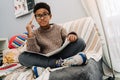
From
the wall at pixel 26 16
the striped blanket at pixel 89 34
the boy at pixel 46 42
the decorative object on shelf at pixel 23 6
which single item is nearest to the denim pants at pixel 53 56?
the boy at pixel 46 42

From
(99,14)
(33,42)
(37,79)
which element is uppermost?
(99,14)

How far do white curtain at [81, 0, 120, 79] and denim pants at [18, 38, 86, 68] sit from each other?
485 millimetres

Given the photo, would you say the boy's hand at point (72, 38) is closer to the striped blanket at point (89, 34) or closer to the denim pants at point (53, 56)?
the denim pants at point (53, 56)

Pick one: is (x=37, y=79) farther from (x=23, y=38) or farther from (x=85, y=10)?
(x=23, y=38)

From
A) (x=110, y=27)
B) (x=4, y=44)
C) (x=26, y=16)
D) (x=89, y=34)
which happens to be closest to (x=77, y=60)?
(x=89, y=34)

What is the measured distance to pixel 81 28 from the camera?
4.87 feet

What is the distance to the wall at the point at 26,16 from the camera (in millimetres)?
1795

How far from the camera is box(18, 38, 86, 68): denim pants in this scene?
1050mm

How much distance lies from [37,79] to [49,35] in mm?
480

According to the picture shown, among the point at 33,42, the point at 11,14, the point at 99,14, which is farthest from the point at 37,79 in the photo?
the point at 11,14

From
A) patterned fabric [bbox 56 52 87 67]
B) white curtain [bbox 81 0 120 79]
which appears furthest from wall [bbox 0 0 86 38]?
patterned fabric [bbox 56 52 87 67]

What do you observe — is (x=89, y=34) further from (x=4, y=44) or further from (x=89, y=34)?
(x=4, y=44)

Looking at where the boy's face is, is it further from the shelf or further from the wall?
the shelf

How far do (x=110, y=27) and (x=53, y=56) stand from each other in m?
0.65
